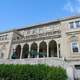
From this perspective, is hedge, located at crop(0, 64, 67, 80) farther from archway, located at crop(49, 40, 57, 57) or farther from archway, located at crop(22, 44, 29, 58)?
archway, located at crop(22, 44, 29, 58)

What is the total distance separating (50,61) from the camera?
22.9 metres

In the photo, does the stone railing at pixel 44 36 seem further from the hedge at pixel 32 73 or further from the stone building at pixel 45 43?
the hedge at pixel 32 73

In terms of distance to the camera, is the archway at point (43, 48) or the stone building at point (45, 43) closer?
the stone building at point (45, 43)

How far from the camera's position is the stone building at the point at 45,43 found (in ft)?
83.8

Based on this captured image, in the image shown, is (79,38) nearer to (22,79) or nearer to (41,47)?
(41,47)

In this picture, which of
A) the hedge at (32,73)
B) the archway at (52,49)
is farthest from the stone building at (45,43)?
A: the hedge at (32,73)

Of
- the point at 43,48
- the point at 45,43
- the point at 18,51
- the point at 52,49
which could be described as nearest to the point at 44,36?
the point at 45,43

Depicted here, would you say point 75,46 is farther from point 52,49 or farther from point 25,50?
point 25,50

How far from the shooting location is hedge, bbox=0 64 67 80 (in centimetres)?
1568

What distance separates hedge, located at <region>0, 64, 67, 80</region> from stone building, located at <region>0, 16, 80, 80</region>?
5.99 meters

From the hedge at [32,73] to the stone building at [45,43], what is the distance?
599 centimetres

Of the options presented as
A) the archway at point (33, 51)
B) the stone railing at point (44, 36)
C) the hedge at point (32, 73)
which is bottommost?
the hedge at point (32, 73)

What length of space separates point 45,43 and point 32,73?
50.4 feet

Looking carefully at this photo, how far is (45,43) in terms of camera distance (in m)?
31.3
